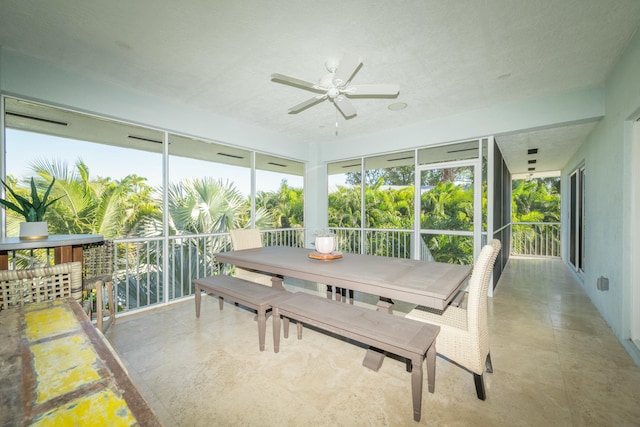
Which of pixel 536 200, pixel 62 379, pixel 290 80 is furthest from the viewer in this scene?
pixel 536 200

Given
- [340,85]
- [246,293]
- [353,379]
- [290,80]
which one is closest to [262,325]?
[246,293]

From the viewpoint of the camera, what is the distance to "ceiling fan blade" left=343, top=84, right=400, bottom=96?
2291 mm

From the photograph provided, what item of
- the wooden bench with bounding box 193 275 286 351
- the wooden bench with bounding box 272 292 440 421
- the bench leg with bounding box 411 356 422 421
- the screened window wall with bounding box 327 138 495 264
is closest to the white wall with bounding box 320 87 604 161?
the screened window wall with bounding box 327 138 495 264

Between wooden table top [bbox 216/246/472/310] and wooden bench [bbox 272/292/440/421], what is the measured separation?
0.64 feet

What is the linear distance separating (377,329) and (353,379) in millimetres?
512

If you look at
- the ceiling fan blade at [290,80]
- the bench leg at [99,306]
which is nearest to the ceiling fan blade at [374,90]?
the ceiling fan blade at [290,80]

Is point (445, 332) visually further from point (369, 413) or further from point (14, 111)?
point (14, 111)

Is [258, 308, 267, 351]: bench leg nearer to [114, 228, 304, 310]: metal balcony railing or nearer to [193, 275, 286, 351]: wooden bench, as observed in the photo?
[193, 275, 286, 351]: wooden bench

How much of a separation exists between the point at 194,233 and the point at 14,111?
2.23 m

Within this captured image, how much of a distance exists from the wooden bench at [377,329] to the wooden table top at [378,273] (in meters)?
0.19

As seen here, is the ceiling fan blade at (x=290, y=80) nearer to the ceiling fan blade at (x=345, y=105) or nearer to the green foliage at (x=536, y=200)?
the ceiling fan blade at (x=345, y=105)

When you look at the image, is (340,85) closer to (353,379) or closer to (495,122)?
(353,379)

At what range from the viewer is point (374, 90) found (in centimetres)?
234

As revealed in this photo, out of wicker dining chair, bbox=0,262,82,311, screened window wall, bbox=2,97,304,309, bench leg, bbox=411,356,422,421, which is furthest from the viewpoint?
screened window wall, bbox=2,97,304,309
